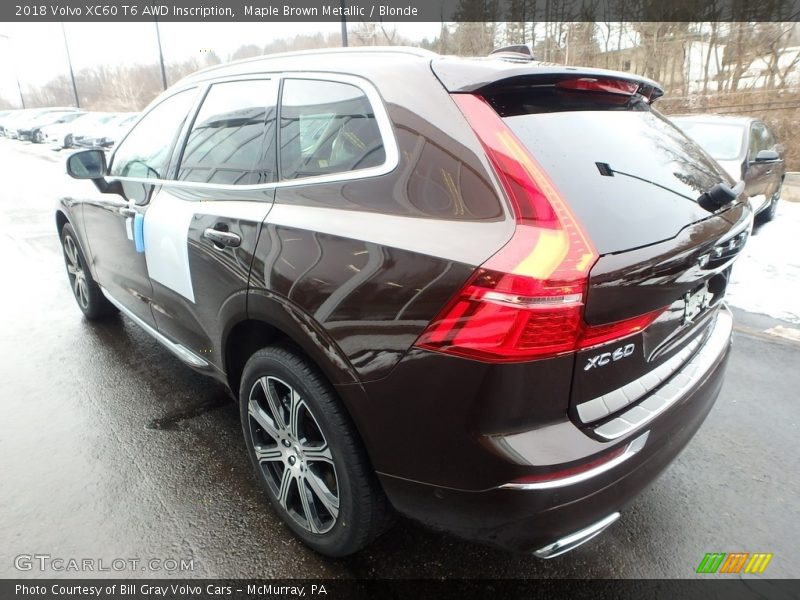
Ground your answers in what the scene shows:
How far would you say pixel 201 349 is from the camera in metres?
2.71

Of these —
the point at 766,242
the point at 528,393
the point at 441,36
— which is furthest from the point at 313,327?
the point at 441,36

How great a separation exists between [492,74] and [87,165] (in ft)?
10.1

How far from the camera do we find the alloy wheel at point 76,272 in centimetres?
438

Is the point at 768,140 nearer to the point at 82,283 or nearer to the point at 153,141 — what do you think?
the point at 153,141

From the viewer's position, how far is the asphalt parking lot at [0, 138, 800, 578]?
211 cm

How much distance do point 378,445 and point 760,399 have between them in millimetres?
2788

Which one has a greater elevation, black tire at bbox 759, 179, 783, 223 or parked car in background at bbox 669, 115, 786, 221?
parked car in background at bbox 669, 115, 786, 221

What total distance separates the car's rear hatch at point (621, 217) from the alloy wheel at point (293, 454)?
99 cm

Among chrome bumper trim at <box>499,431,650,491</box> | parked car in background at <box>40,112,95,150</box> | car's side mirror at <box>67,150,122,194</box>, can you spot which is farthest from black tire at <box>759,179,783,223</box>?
parked car in background at <box>40,112,95,150</box>

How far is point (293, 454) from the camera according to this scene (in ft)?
6.93

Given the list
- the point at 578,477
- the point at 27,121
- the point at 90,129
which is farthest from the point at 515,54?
the point at 27,121

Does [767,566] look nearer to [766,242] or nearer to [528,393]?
[528,393]

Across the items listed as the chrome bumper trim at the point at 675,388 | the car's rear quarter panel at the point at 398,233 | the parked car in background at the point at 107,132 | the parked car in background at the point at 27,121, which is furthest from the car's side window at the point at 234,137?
the parked car in background at the point at 27,121

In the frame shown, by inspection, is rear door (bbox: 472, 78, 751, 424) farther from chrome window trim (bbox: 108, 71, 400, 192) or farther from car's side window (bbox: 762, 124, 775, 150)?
car's side window (bbox: 762, 124, 775, 150)
